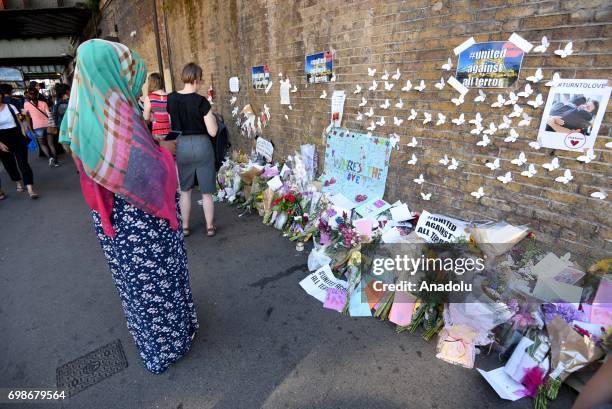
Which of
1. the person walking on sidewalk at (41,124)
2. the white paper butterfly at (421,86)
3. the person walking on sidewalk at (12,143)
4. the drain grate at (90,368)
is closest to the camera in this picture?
the drain grate at (90,368)

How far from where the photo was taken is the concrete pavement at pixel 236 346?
1960 millimetres

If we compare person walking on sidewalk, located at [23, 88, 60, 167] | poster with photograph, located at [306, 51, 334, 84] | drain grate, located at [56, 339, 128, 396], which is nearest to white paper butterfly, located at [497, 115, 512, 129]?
poster with photograph, located at [306, 51, 334, 84]

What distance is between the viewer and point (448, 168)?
2842 mm

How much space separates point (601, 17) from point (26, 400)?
4205mm

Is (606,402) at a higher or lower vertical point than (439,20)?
lower

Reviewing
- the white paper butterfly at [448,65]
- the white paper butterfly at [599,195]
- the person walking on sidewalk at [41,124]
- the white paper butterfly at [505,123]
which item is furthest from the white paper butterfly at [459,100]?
the person walking on sidewalk at [41,124]

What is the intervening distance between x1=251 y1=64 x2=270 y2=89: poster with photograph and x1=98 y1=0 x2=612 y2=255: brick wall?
13cm

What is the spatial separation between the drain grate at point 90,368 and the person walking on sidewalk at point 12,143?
4812 millimetres

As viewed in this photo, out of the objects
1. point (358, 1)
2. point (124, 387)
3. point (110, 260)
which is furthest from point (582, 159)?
point (124, 387)

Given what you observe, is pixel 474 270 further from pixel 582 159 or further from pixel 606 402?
pixel 606 402

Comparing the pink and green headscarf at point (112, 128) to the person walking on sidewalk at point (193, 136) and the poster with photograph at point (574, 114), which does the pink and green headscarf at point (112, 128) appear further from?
the poster with photograph at point (574, 114)

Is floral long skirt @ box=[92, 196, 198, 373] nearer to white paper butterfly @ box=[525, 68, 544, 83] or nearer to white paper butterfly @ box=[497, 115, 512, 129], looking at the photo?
white paper butterfly @ box=[497, 115, 512, 129]

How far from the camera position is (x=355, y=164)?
378 cm

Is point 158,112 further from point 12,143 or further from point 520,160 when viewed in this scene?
point 520,160
